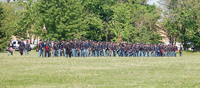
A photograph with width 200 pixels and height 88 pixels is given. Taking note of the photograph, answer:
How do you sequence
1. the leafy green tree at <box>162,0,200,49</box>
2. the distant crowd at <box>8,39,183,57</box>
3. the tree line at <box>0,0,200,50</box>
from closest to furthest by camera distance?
the distant crowd at <box>8,39,183,57</box>
the tree line at <box>0,0,200,50</box>
the leafy green tree at <box>162,0,200,49</box>

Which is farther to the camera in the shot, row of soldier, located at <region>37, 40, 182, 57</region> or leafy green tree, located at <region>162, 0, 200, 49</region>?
leafy green tree, located at <region>162, 0, 200, 49</region>

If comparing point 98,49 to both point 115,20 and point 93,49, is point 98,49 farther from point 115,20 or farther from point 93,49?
point 115,20

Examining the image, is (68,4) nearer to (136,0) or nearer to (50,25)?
(50,25)

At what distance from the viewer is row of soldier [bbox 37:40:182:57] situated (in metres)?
33.3

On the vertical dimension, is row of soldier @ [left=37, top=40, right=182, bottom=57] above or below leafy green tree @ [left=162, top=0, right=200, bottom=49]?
below

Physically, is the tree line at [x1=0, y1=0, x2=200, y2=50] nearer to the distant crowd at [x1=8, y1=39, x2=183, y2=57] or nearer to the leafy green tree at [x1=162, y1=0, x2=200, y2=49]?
the leafy green tree at [x1=162, y1=0, x2=200, y2=49]

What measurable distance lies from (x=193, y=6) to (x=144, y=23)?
34.5 ft

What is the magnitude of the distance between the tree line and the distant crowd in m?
16.6

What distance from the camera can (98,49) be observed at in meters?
41.2

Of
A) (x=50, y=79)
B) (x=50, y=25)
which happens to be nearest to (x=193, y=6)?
(x=50, y=25)

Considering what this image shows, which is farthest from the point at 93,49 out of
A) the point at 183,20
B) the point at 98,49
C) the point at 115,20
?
the point at 183,20

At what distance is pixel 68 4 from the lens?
62.7m

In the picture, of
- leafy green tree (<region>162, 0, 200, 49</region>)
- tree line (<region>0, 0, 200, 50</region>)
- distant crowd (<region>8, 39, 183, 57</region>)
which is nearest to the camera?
distant crowd (<region>8, 39, 183, 57</region>)

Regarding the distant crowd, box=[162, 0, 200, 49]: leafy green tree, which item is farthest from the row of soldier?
box=[162, 0, 200, 49]: leafy green tree
